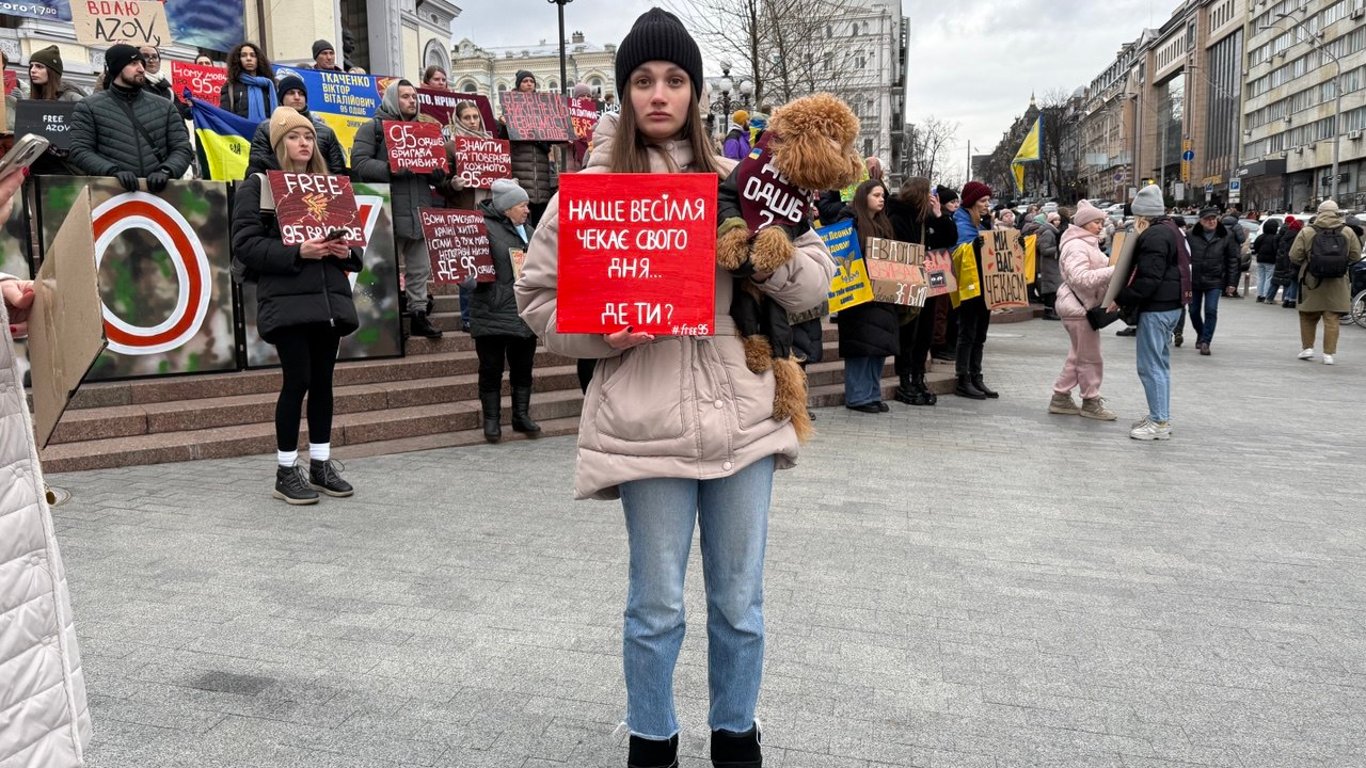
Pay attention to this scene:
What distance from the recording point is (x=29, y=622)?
6.70 ft

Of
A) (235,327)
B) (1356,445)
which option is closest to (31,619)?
(235,327)

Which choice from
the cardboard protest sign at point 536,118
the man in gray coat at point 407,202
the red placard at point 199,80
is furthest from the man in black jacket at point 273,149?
the red placard at point 199,80

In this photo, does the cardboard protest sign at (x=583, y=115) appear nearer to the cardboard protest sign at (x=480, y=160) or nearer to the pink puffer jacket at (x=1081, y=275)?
the cardboard protest sign at (x=480, y=160)

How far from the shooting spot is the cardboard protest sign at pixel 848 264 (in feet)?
29.7

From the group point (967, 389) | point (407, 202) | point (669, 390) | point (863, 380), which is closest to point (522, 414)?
point (407, 202)

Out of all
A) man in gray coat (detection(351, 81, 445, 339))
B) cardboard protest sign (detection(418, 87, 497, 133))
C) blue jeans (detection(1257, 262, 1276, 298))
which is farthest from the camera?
blue jeans (detection(1257, 262, 1276, 298))

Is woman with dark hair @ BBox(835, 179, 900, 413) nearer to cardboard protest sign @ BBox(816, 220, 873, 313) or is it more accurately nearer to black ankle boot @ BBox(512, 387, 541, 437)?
cardboard protest sign @ BBox(816, 220, 873, 313)

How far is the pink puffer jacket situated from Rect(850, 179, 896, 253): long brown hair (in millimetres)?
1584

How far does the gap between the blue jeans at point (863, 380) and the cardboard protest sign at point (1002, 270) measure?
5.11 ft

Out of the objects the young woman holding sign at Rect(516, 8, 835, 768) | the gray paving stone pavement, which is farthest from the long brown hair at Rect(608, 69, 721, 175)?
the gray paving stone pavement

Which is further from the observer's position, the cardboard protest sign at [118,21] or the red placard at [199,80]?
the red placard at [199,80]

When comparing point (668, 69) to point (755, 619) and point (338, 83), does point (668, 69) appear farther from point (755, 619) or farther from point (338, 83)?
point (338, 83)

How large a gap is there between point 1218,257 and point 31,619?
1611cm

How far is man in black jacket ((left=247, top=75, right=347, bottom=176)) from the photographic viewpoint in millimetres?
6465
